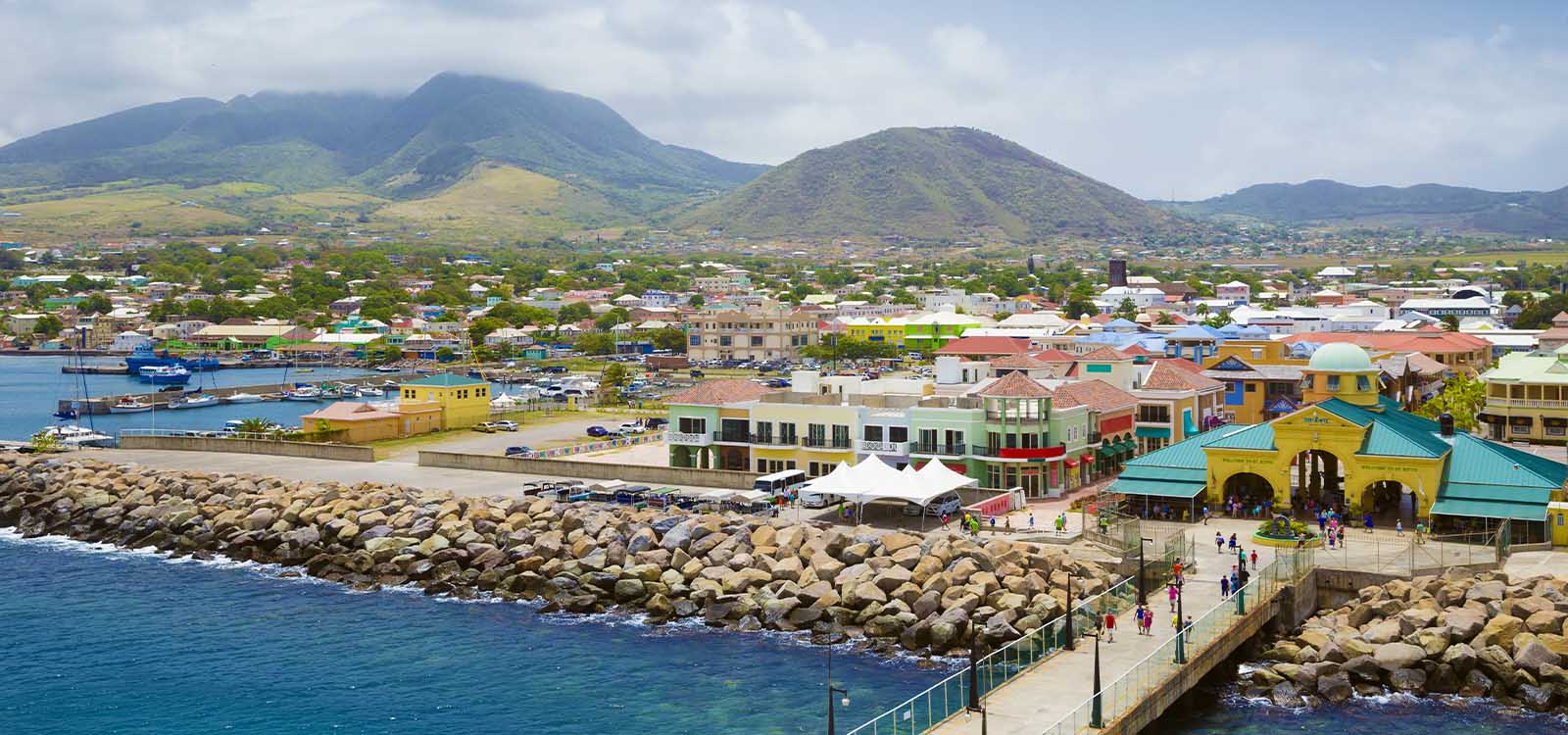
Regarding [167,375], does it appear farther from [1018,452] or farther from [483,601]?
[1018,452]

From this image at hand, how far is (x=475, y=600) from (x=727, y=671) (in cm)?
1193

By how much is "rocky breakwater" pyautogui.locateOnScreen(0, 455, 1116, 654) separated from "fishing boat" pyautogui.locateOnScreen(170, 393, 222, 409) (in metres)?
65.3

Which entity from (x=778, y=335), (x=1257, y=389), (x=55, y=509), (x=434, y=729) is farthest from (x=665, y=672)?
(x=778, y=335)

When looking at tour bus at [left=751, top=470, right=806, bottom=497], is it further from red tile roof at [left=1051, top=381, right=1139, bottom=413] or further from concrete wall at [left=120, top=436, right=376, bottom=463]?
concrete wall at [left=120, top=436, right=376, bottom=463]

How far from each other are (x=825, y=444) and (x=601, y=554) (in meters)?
14.8

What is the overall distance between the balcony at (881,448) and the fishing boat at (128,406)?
278 ft

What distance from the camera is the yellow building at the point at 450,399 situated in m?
80.1

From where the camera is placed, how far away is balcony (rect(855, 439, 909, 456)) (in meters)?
55.5

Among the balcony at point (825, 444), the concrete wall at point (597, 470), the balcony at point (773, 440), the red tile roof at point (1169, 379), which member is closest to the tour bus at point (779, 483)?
the concrete wall at point (597, 470)

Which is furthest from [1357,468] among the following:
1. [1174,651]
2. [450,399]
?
[450,399]

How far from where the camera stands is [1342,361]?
50000 millimetres

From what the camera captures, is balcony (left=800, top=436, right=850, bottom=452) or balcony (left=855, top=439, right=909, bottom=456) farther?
balcony (left=800, top=436, right=850, bottom=452)

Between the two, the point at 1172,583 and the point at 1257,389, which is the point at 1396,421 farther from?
the point at 1257,389

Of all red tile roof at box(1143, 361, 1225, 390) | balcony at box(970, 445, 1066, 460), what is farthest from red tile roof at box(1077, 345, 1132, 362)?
balcony at box(970, 445, 1066, 460)
